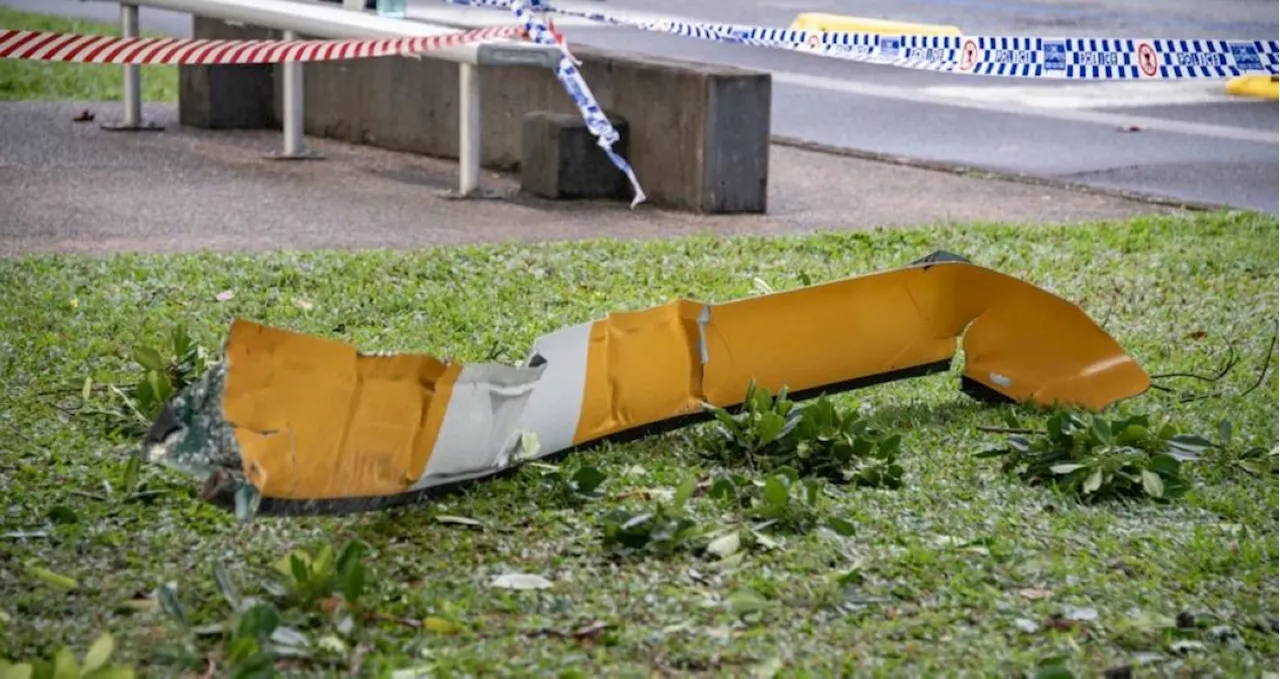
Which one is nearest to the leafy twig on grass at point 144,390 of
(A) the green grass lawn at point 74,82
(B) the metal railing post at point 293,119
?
(B) the metal railing post at point 293,119

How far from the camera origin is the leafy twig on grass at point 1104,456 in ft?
15.5

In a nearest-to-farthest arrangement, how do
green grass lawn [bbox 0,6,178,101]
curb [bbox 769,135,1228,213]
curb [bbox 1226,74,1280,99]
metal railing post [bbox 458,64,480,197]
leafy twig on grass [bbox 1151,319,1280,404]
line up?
leafy twig on grass [bbox 1151,319,1280,404] → metal railing post [bbox 458,64,480,197] → curb [bbox 769,135,1228,213] → green grass lawn [bbox 0,6,178,101] → curb [bbox 1226,74,1280,99]

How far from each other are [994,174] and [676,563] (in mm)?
7271

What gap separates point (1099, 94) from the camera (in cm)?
1514

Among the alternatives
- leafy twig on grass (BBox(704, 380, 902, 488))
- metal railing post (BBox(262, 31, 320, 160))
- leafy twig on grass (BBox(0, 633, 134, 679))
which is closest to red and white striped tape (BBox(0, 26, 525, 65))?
metal railing post (BBox(262, 31, 320, 160))

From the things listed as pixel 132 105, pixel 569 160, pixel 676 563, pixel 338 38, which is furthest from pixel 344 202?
pixel 676 563

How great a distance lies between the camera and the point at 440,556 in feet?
13.6

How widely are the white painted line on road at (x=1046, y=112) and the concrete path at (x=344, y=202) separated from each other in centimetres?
276

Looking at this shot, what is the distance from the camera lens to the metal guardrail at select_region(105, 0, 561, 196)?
9.50 m

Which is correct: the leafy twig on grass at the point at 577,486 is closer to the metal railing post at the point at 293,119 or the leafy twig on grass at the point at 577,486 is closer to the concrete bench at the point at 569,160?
the concrete bench at the point at 569,160

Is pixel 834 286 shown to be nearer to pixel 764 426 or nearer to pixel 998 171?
pixel 764 426

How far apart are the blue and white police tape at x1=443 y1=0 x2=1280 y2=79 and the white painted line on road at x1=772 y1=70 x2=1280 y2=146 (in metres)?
2.69

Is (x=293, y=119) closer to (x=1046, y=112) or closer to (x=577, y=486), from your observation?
(x=1046, y=112)

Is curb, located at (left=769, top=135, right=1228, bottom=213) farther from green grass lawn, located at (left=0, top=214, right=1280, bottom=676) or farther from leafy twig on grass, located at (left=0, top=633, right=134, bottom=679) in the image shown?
leafy twig on grass, located at (left=0, top=633, right=134, bottom=679)
